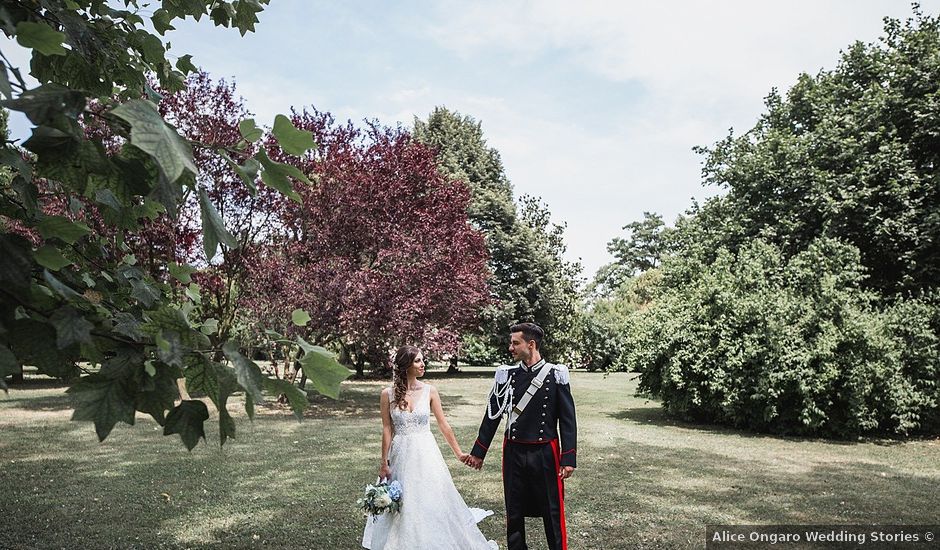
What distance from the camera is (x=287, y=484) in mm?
9578

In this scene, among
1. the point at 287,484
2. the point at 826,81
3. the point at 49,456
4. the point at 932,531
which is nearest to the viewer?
the point at 932,531

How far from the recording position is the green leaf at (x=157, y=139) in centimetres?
121

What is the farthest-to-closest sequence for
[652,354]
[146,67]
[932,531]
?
[652,354]
[932,531]
[146,67]

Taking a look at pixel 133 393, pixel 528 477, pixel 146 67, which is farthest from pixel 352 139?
pixel 133 393

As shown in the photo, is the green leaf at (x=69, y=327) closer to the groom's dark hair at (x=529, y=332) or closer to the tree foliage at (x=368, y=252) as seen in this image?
the groom's dark hair at (x=529, y=332)

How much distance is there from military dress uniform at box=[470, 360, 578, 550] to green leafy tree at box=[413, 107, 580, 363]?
2870cm

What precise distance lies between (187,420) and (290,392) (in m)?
0.28

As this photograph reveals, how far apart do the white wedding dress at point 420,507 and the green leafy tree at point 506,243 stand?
2800cm

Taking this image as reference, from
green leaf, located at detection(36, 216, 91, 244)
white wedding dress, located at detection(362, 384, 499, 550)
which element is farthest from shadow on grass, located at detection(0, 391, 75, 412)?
green leaf, located at detection(36, 216, 91, 244)

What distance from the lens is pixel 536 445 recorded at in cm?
597

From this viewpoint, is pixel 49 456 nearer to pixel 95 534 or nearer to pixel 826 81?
pixel 95 534

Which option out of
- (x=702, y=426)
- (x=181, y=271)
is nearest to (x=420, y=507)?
(x=181, y=271)

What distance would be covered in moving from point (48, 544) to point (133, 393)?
257 inches

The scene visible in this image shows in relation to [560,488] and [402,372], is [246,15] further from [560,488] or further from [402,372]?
[560,488]
